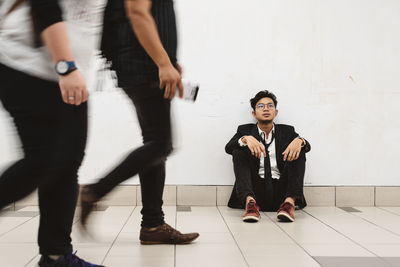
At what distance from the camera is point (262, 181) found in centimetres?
288

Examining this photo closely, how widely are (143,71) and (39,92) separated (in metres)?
0.50

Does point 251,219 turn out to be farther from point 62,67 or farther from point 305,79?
point 62,67

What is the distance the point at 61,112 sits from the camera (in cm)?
112

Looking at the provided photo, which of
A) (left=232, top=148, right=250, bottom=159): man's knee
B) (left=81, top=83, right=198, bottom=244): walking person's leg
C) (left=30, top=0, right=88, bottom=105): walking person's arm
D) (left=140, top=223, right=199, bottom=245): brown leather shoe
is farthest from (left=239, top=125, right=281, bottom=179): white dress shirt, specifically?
(left=30, top=0, right=88, bottom=105): walking person's arm

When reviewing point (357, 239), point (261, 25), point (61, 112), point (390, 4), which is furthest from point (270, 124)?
point (61, 112)

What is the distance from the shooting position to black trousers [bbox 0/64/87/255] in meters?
1.06

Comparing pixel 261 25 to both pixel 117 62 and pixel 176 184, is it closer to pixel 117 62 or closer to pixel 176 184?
pixel 176 184

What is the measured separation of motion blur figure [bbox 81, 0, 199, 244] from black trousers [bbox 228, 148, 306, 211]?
4.22ft

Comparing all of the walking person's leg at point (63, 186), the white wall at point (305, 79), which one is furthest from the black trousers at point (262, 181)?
the walking person's leg at point (63, 186)

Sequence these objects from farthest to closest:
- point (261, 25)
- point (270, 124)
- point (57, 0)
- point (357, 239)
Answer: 1. point (261, 25)
2. point (270, 124)
3. point (357, 239)
4. point (57, 0)

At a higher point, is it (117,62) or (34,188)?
(117,62)

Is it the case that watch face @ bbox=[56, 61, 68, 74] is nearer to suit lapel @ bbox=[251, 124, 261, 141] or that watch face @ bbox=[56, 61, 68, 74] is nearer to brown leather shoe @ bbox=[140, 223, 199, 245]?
brown leather shoe @ bbox=[140, 223, 199, 245]

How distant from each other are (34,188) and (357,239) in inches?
63.4

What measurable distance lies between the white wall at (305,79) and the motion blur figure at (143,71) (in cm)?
161
